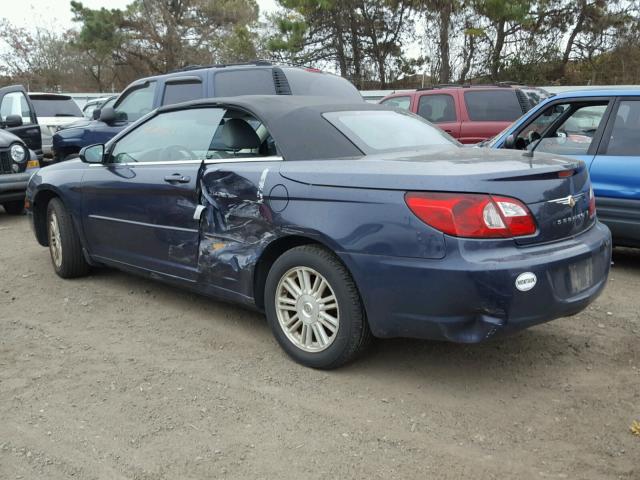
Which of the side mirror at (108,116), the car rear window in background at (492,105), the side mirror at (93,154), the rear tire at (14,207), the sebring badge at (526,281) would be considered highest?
the side mirror at (108,116)

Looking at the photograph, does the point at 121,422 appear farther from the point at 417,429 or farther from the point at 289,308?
the point at 417,429

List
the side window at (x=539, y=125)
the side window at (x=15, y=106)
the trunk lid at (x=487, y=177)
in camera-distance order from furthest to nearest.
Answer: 1. the side window at (x=15, y=106)
2. the side window at (x=539, y=125)
3. the trunk lid at (x=487, y=177)

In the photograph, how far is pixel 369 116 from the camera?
4.11m

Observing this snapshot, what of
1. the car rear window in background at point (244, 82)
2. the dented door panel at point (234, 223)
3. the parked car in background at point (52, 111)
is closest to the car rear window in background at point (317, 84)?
the car rear window in background at point (244, 82)

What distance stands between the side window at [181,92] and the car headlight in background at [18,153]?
2.60m

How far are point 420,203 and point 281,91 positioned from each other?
169 inches

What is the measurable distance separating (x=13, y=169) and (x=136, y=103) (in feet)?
6.83

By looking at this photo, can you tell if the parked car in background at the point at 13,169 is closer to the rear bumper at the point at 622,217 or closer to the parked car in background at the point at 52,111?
the parked car in background at the point at 52,111

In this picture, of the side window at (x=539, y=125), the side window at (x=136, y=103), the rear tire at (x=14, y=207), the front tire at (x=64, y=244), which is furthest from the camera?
the rear tire at (x=14, y=207)

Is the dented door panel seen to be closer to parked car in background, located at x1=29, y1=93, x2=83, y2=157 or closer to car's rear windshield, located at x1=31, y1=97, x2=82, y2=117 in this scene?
parked car in background, located at x1=29, y1=93, x2=83, y2=157

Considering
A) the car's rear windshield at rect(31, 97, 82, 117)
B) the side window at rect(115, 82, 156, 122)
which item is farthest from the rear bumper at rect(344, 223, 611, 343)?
the car's rear windshield at rect(31, 97, 82, 117)

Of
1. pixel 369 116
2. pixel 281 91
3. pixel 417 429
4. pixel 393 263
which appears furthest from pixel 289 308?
pixel 281 91

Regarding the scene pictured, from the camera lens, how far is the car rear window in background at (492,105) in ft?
32.0

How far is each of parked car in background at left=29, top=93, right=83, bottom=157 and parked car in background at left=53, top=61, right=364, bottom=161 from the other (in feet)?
20.1
